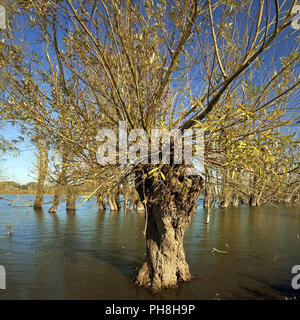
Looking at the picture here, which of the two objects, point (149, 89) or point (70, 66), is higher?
point (70, 66)

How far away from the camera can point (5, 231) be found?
1816cm

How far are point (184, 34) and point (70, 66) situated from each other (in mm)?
2918

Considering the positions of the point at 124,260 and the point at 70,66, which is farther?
the point at 124,260

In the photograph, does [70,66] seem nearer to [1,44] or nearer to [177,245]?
[1,44]

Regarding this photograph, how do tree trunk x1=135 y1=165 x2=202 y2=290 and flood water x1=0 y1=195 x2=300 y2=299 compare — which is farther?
flood water x1=0 y1=195 x2=300 y2=299

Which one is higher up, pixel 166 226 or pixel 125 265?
pixel 166 226

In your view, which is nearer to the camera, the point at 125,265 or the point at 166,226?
the point at 166,226

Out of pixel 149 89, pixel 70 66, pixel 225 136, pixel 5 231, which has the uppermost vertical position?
pixel 70 66

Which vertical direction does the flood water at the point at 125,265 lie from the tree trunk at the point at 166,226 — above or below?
below

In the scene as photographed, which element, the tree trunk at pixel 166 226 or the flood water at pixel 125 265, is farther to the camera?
the flood water at pixel 125 265

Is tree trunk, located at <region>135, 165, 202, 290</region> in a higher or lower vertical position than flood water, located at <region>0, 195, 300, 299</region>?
higher

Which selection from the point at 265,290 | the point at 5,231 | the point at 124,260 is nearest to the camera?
the point at 265,290

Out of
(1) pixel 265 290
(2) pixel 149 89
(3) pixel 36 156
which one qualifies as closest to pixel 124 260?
(1) pixel 265 290
